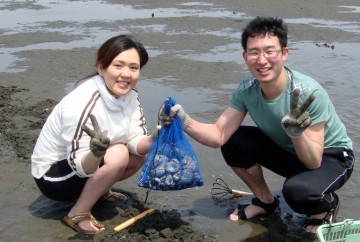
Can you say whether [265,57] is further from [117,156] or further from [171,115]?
[117,156]

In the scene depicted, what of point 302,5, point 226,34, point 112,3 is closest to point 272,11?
point 302,5

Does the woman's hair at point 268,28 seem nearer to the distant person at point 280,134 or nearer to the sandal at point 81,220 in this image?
the distant person at point 280,134

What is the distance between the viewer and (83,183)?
3.71 m

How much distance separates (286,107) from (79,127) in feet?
4.89

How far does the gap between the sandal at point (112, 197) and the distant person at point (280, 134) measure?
99cm

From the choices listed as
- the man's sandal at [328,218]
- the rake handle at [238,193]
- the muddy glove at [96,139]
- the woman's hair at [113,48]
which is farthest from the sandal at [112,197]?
the man's sandal at [328,218]

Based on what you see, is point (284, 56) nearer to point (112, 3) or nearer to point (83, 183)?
point (83, 183)

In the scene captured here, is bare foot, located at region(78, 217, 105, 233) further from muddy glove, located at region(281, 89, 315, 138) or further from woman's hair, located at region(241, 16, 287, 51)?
woman's hair, located at region(241, 16, 287, 51)

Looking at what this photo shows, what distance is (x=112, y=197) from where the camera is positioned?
4.30m

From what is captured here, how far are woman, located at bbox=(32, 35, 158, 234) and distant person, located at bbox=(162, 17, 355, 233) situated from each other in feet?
1.36

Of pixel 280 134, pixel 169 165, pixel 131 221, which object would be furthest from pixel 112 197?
pixel 280 134

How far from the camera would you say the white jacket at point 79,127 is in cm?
345

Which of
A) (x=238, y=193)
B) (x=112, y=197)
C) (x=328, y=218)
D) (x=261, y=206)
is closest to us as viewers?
(x=328, y=218)

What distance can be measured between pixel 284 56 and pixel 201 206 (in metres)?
1.52
